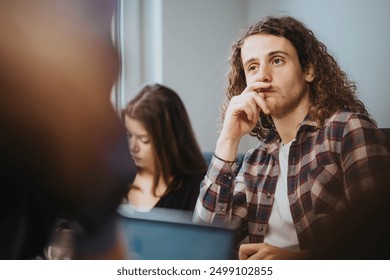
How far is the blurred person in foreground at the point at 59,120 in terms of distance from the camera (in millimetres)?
1408

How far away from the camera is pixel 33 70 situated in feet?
4.63

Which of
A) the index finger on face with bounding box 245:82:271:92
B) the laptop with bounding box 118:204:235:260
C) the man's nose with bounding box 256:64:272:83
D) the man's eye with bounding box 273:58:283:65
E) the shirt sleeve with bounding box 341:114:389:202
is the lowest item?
the laptop with bounding box 118:204:235:260

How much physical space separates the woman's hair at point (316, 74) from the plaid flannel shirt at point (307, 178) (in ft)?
0.09

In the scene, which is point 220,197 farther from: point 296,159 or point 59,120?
point 59,120

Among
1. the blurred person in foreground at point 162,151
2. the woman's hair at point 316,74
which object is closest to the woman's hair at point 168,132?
the blurred person in foreground at point 162,151

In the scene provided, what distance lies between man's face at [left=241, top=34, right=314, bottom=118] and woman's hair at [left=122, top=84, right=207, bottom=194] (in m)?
0.20

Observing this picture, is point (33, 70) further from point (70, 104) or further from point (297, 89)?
point (297, 89)

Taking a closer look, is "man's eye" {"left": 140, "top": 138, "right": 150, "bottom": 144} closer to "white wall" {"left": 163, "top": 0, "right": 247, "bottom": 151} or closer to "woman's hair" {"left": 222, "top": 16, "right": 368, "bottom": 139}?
"white wall" {"left": 163, "top": 0, "right": 247, "bottom": 151}

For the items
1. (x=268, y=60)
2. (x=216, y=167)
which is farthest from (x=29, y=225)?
(x=268, y=60)

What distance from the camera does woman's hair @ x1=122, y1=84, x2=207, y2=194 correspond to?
136cm

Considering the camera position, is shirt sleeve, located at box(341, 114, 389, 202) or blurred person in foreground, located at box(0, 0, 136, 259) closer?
shirt sleeve, located at box(341, 114, 389, 202)

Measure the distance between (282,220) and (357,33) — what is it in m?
0.52

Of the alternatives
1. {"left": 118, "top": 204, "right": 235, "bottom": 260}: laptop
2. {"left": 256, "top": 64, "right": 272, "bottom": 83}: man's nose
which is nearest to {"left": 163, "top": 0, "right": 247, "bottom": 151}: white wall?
{"left": 256, "top": 64, "right": 272, "bottom": 83}: man's nose

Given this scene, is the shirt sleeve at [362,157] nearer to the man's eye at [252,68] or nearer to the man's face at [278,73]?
the man's face at [278,73]
